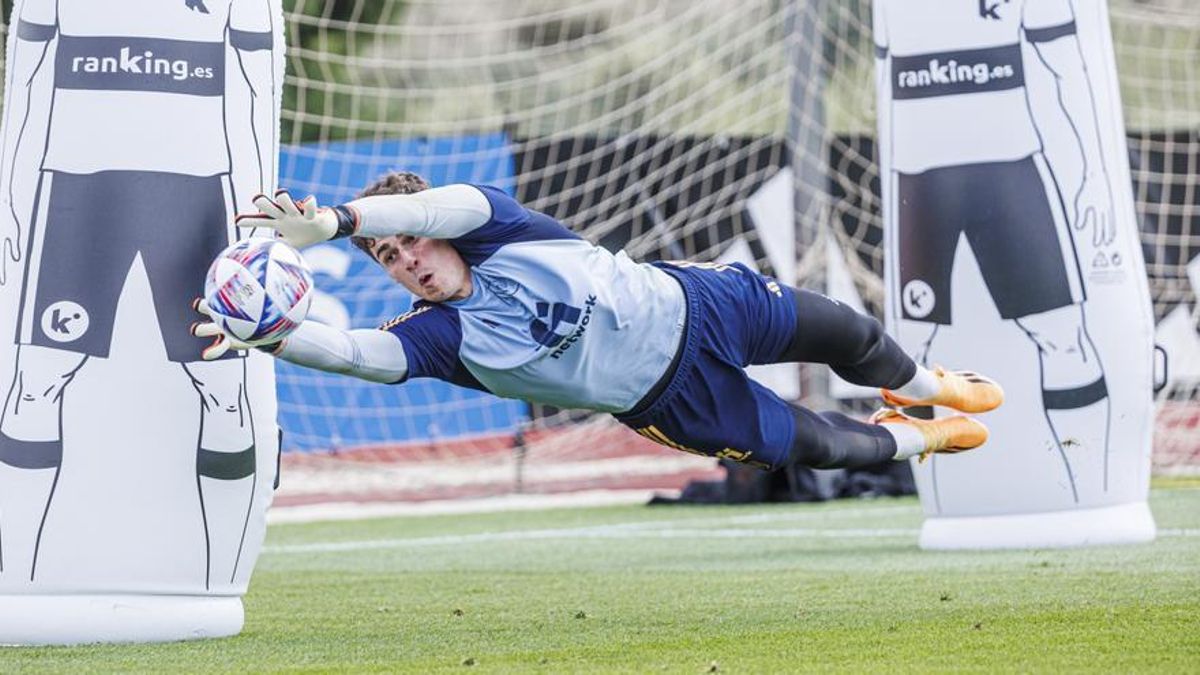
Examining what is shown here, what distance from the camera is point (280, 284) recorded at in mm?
5262

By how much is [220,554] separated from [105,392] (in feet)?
2.02

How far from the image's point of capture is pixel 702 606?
6613 mm

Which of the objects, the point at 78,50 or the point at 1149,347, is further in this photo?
the point at 1149,347

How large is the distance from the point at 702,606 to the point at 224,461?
1.66 meters

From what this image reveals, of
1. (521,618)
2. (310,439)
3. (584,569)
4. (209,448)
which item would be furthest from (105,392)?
(310,439)

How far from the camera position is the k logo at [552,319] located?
596 cm

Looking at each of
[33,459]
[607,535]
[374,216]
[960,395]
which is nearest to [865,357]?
[960,395]

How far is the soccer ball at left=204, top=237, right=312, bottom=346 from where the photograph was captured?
523 cm

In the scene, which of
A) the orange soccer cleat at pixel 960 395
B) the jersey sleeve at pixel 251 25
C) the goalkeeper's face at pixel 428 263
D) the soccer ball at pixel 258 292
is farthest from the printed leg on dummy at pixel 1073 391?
the soccer ball at pixel 258 292

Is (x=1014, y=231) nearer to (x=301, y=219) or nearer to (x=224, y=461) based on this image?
(x=224, y=461)

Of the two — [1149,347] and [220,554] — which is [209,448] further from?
[1149,347]

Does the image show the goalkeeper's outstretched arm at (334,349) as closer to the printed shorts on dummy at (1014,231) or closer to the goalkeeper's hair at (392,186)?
the goalkeeper's hair at (392,186)

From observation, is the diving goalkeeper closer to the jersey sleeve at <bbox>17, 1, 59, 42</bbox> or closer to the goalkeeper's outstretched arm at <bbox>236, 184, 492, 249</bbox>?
the goalkeeper's outstretched arm at <bbox>236, 184, 492, 249</bbox>

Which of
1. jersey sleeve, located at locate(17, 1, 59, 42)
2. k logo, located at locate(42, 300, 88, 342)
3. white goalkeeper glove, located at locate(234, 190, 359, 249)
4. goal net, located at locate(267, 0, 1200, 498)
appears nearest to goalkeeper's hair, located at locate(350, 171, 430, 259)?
white goalkeeper glove, located at locate(234, 190, 359, 249)
